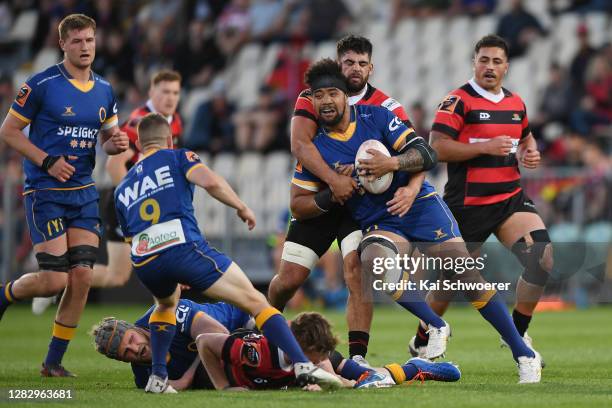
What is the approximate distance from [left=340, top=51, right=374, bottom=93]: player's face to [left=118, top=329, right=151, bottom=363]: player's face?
8.33ft

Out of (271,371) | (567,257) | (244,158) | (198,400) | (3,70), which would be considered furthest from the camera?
(3,70)

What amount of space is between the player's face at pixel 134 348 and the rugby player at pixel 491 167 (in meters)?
2.57

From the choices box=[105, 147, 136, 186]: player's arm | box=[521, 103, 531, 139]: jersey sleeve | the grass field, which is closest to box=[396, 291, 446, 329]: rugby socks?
the grass field

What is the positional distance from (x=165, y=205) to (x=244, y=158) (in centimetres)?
1326

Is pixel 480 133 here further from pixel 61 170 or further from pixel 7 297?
pixel 7 297

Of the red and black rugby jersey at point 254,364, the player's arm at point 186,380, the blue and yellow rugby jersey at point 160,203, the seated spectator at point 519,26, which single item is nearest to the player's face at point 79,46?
the blue and yellow rugby jersey at point 160,203

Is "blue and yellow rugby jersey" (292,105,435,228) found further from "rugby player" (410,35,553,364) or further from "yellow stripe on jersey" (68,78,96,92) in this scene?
"yellow stripe on jersey" (68,78,96,92)

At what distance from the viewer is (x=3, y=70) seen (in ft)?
81.6

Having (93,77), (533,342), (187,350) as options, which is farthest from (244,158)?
(187,350)

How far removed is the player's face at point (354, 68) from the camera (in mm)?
9000

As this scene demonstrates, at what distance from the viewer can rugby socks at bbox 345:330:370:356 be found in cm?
870

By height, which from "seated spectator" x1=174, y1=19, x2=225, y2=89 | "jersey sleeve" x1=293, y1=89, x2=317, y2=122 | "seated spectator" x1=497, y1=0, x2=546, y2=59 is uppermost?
"seated spectator" x1=497, y1=0, x2=546, y2=59

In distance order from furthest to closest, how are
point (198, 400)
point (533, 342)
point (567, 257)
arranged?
1. point (567, 257)
2. point (533, 342)
3. point (198, 400)

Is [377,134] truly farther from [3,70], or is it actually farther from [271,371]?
[3,70]
